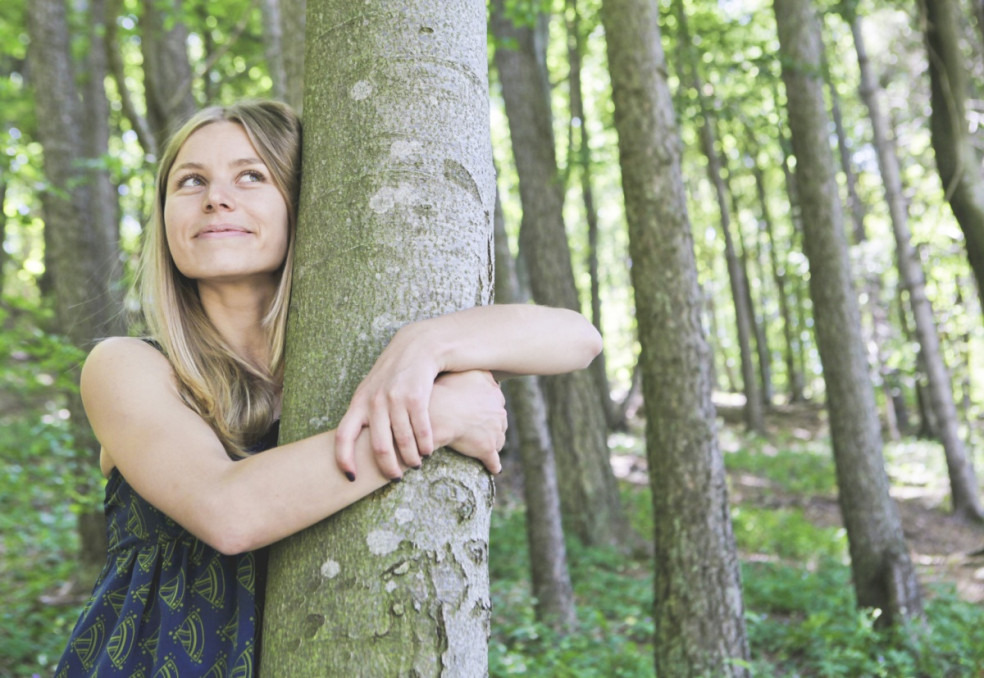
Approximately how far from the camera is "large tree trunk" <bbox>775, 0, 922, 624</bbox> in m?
5.93

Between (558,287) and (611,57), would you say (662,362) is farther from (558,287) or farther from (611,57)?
(558,287)

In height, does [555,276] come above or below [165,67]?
below

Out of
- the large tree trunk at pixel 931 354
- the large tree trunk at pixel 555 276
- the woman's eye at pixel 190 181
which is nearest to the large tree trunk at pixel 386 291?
the woman's eye at pixel 190 181

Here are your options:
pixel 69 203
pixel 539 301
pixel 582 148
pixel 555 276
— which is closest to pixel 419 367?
pixel 69 203

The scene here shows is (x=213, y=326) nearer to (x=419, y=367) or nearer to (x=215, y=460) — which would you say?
(x=215, y=460)

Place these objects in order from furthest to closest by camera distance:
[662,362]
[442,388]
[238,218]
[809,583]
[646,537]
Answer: [646,537] < [809,583] < [662,362] < [238,218] < [442,388]

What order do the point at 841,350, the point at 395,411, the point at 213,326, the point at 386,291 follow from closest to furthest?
the point at 395,411, the point at 386,291, the point at 213,326, the point at 841,350

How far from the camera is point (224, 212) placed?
1.61 m

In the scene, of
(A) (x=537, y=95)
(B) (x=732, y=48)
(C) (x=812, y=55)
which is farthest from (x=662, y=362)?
(B) (x=732, y=48)

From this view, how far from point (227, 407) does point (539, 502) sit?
4622 millimetres

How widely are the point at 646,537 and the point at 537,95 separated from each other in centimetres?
559

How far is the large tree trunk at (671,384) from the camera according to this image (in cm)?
396

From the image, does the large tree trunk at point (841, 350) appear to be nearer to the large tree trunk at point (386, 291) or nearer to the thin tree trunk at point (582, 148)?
the thin tree trunk at point (582, 148)

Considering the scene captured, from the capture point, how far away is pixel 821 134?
6477 millimetres
